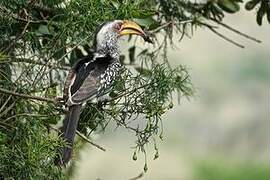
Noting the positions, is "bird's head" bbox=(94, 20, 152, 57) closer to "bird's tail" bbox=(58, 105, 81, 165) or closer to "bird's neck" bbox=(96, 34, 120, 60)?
"bird's neck" bbox=(96, 34, 120, 60)

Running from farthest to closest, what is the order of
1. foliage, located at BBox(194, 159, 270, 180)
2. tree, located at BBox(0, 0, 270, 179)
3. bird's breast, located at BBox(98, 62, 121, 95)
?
1. foliage, located at BBox(194, 159, 270, 180)
2. bird's breast, located at BBox(98, 62, 121, 95)
3. tree, located at BBox(0, 0, 270, 179)

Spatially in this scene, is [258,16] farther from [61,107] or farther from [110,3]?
[61,107]

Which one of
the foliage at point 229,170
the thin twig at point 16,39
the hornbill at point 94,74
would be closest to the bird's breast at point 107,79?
the hornbill at point 94,74

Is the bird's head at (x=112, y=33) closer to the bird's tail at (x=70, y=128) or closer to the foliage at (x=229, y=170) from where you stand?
the bird's tail at (x=70, y=128)

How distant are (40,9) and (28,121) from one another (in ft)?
1.27

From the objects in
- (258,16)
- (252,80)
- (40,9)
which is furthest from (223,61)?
(40,9)

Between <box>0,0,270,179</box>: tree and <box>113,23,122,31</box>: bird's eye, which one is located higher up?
<box>113,23,122,31</box>: bird's eye

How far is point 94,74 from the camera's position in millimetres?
2229

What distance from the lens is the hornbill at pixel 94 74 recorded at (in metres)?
2.15

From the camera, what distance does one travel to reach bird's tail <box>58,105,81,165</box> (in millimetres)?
2117

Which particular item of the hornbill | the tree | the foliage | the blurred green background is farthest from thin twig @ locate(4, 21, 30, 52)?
the foliage

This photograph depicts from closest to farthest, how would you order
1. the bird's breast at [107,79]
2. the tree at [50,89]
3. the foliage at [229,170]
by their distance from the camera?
the tree at [50,89]
the bird's breast at [107,79]
the foliage at [229,170]

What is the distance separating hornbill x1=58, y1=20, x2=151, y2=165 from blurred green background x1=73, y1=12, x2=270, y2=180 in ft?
14.9

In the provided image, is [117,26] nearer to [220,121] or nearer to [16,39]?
[16,39]
